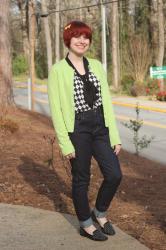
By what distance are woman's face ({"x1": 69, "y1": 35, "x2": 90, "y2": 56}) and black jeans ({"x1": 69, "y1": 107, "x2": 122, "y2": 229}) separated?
1.52 ft

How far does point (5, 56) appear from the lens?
13.3 metres

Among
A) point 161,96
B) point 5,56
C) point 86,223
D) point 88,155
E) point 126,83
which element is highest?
point 88,155

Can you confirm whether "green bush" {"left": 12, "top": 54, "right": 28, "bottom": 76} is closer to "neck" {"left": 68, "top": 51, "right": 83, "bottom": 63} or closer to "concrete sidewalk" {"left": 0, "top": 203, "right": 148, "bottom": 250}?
"concrete sidewalk" {"left": 0, "top": 203, "right": 148, "bottom": 250}

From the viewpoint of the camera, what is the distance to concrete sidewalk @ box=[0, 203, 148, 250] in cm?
441

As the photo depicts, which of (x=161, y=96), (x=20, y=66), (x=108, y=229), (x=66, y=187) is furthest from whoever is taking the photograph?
(x=20, y=66)

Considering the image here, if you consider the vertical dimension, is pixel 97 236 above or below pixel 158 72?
above

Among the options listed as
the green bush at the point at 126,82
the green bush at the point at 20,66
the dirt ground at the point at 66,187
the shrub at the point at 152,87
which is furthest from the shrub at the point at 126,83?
the dirt ground at the point at 66,187

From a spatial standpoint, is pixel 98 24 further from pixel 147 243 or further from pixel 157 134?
pixel 147 243

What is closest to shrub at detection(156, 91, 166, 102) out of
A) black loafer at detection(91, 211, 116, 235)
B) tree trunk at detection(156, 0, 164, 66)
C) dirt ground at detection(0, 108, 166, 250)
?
tree trunk at detection(156, 0, 164, 66)

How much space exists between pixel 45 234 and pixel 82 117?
3.27 ft

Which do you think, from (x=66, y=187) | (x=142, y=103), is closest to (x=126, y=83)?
(x=142, y=103)

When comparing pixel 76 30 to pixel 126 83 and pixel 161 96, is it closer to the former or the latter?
pixel 161 96

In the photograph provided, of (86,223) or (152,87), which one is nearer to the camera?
(86,223)

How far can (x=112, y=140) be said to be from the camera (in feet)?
15.1
